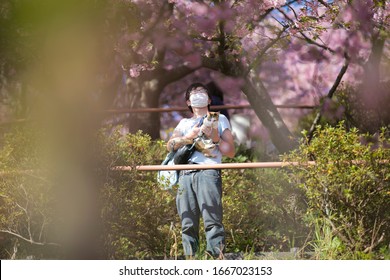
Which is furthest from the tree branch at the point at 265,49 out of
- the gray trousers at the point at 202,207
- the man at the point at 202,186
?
the gray trousers at the point at 202,207

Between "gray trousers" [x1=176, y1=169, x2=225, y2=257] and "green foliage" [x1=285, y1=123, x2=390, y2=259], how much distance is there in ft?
2.20

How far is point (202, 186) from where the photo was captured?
5504mm

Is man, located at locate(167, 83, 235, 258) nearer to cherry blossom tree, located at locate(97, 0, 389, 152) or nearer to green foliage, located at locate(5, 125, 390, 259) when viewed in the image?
green foliage, located at locate(5, 125, 390, 259)

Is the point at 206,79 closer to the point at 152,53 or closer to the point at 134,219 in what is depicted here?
the point at 152,53

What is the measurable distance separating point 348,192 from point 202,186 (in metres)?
1.09

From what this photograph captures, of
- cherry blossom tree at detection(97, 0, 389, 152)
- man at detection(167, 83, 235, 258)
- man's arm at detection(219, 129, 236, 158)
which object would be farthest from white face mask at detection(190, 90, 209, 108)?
cherry blossom tree at detection(97, 0, 389, 152)

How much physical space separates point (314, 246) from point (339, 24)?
282cm

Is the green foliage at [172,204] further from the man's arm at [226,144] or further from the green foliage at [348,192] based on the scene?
the man's arm at [226,144]

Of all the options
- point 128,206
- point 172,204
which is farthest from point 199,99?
point 172,204

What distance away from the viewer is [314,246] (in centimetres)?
587

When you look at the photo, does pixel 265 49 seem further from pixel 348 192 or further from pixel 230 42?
pixel 348 192

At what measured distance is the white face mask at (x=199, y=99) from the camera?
5.64m

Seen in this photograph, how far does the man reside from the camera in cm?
550

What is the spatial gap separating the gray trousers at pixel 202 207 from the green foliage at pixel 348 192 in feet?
2.20
